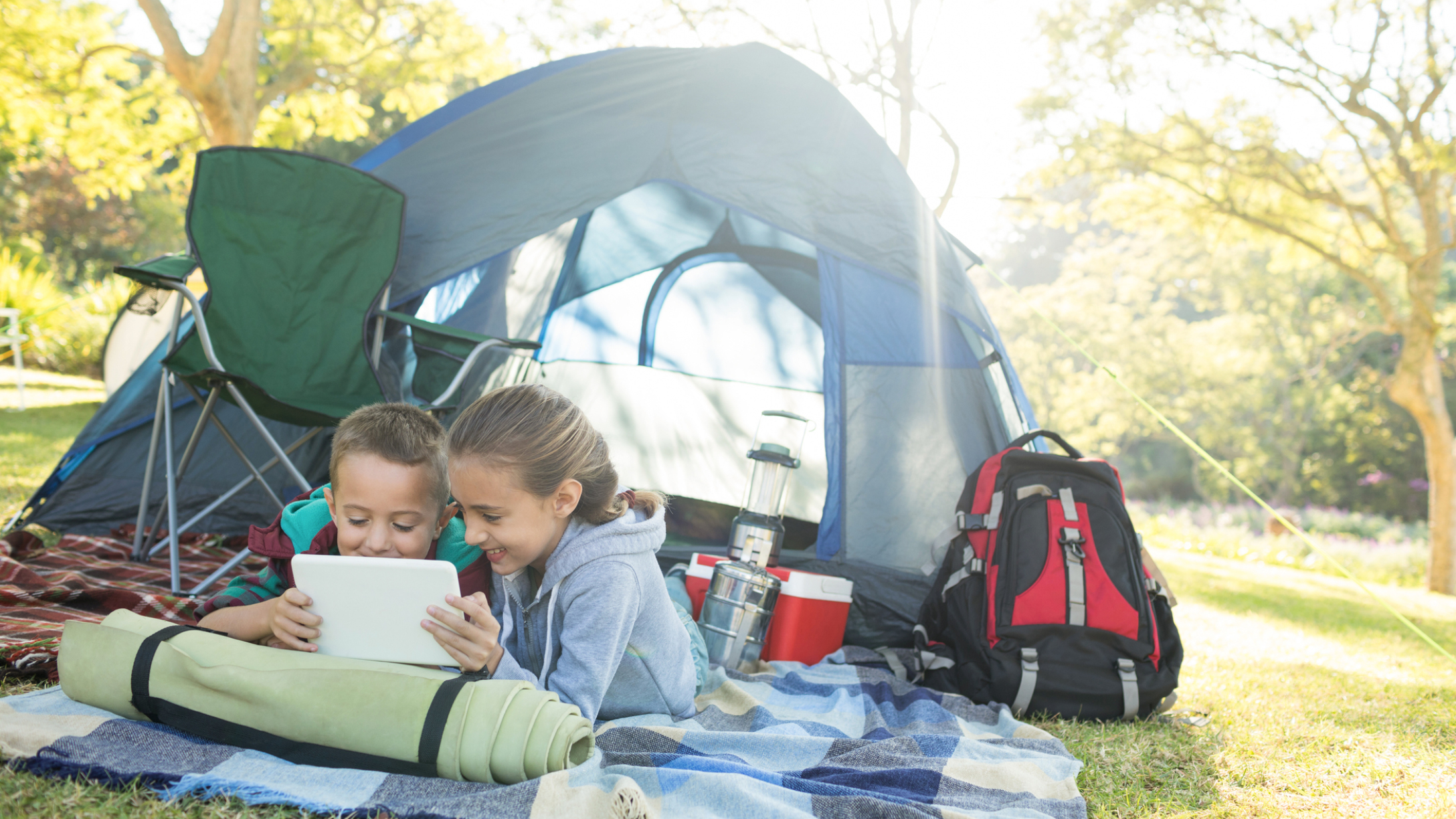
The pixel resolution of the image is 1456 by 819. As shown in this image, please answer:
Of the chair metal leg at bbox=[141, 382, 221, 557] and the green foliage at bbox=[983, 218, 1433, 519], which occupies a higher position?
the green foliage at bbox=[983, 218, 1433, 519]

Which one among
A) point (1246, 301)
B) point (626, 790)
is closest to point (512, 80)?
point (626, 790)

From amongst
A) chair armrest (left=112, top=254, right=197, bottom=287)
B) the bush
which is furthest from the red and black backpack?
the bush

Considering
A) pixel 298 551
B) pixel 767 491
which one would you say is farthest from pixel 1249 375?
pixel 298 551

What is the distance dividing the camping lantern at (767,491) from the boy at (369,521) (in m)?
0.93

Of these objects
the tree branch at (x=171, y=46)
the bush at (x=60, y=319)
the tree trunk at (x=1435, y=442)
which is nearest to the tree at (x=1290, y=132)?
the tree trunk at (x=1435, y=442)

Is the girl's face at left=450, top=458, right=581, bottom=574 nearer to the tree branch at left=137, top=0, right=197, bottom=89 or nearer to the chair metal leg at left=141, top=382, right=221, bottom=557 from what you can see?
the chair metal leg at left=141, top=382, right=221, bottom=557

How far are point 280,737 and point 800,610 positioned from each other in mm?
1286

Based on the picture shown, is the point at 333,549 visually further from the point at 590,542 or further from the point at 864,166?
the point at 864,166

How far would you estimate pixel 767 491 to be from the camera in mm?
2678

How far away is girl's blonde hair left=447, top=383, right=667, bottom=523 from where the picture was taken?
52.0 inches

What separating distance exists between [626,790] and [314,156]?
213cm

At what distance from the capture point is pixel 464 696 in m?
1.13

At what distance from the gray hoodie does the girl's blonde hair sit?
65 mm

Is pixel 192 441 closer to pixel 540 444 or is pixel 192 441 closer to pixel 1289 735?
pixel 540 444
